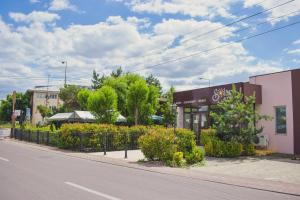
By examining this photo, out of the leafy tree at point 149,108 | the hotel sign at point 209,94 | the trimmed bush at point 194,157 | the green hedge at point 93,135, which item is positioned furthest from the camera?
the leafy tree at point 149,108

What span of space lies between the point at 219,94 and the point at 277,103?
3830 mm

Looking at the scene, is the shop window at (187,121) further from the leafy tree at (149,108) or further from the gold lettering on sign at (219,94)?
the leafy tree at (149,108)

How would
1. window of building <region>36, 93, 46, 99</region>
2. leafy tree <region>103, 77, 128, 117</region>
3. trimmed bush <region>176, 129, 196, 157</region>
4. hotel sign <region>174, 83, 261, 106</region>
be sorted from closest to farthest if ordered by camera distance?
trimmed bush <region>176, 129, 196, 157</region> → hotel sign <region>174, 83, 261, 106</region> → leafy tree <region>103, 77, 128, 117</region> → window of building <region>36, 93, 46, 99</region>

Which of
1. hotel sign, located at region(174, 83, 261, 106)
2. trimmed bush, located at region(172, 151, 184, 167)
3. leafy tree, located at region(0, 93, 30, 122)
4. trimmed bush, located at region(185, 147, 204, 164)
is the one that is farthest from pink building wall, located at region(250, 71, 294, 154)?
leafy tree, located at region(0, 93, 30, 122)

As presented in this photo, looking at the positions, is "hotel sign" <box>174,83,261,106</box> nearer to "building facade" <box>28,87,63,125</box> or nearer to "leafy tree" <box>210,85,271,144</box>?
"leafy tree" <box>210,85,271,144</box>

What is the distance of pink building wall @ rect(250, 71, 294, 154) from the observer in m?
19.2

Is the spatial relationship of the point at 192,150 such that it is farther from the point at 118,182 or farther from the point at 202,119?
the point at 202,119

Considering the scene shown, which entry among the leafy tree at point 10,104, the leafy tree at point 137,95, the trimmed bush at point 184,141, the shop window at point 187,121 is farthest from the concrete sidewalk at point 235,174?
the leafy tree at point 10,104

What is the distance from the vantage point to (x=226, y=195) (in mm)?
8273

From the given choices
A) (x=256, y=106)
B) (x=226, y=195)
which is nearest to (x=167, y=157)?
(x=226, y=195)

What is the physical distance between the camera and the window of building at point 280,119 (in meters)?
19.7

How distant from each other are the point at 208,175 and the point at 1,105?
89.1 m

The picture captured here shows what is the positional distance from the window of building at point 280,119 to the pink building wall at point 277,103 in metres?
0.20

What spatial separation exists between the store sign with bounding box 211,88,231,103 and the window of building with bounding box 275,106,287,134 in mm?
3360
